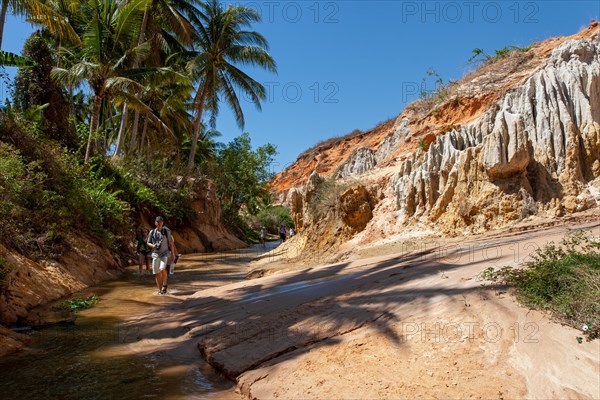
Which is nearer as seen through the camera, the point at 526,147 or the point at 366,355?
the point at 366,355

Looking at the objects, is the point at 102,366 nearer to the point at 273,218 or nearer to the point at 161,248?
the point at 161,248

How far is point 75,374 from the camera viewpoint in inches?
148

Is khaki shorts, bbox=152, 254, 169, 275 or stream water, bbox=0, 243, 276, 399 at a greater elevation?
khaki shorts, bbox=152, 254, 169, 275

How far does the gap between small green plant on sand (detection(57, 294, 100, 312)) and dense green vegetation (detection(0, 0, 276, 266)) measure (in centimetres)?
121

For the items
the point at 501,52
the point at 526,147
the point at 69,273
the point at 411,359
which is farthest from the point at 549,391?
the point at 501,52

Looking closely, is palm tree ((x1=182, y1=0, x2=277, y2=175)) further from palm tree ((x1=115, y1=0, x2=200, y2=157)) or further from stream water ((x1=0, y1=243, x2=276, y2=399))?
stream water ((x1=0, y1=243, x2=276, y2=399))

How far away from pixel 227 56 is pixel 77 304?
18.9 meters

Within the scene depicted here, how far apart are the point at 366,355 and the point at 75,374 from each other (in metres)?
2.65

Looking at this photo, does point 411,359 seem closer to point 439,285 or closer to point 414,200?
point 439,285

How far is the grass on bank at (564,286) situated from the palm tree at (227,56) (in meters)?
20.5

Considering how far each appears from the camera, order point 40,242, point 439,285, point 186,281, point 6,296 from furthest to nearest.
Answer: point 186,281
point 40,242
point 6,296
point 439,285

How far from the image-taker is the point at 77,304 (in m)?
6.68

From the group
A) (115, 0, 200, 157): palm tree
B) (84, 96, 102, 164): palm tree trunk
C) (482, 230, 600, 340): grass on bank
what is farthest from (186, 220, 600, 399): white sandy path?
(115, 0, 200, 157): palm tree

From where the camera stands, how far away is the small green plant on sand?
21.3 ft
